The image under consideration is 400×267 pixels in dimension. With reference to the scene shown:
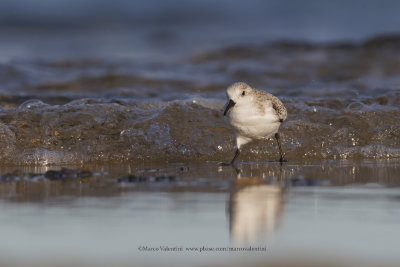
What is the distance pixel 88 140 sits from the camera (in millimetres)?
6738

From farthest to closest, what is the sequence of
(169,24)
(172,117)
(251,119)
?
(169,24)
(172,117)
(251,119)

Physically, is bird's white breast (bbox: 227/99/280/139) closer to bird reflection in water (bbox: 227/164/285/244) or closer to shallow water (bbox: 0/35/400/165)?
bird reflection in water (bbox: 227/164/285/244)

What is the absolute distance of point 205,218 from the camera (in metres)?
3.75

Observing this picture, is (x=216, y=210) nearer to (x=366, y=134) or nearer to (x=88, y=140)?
(x=88, y=140)

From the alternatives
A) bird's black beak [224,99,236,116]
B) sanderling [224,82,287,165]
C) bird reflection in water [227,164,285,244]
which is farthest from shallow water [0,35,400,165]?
bird reflection in water [227,164,285,244]

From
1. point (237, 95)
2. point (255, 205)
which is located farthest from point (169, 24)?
point (255, 205)

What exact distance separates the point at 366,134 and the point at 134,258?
4749mm

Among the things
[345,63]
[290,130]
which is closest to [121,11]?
[345,63]

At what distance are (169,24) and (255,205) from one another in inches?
455

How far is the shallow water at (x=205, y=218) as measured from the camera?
3.04 m

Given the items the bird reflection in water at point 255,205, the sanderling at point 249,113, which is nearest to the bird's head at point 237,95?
the sanderling at point 249,113

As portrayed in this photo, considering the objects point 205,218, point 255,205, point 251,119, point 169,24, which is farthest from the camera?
point 169,24

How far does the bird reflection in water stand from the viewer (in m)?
3.40

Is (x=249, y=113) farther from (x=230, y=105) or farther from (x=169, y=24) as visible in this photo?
(x=169, y=24)
